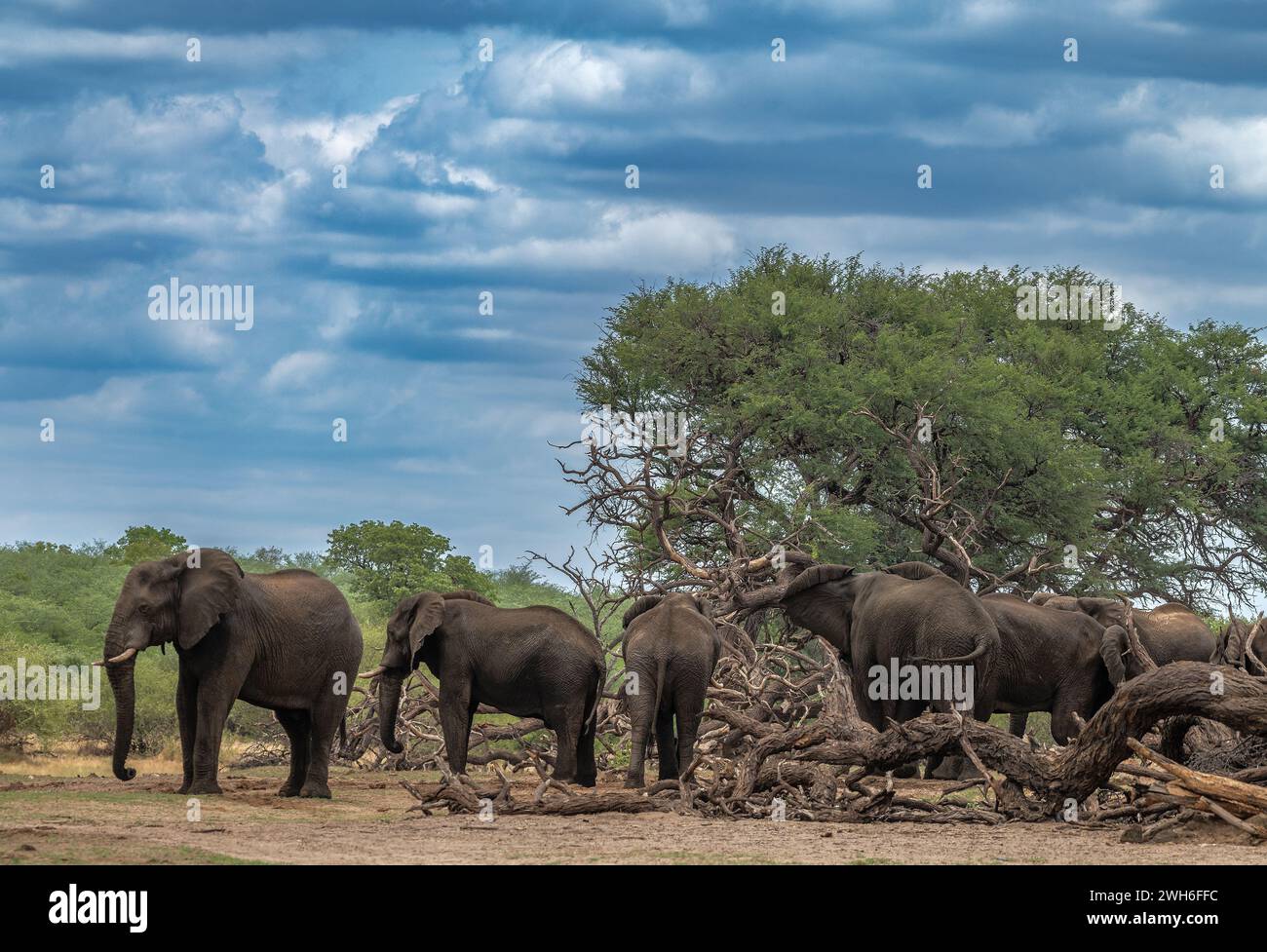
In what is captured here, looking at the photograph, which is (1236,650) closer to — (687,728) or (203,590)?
(687,728)

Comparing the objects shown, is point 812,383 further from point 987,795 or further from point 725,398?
point 987,795

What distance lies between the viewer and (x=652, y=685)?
1791 centimetres

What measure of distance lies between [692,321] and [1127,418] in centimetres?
985

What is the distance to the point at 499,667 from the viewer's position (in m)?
18.7

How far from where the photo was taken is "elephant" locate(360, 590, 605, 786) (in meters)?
18.6

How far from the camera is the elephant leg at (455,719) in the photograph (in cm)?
1841

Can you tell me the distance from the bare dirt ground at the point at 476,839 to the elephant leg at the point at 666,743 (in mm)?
2954

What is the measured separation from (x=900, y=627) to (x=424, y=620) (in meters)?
5.32

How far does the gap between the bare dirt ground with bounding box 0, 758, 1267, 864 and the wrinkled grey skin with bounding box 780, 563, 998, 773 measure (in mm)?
4162

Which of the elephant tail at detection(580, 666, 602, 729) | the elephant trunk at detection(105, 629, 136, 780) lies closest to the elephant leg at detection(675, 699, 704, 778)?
the elephant tail at detection(580, 666, 602, 729)

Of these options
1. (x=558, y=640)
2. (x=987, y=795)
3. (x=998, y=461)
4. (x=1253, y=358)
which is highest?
(x=1253, y=358)

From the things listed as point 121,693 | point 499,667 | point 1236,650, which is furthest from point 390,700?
point 1236,650
